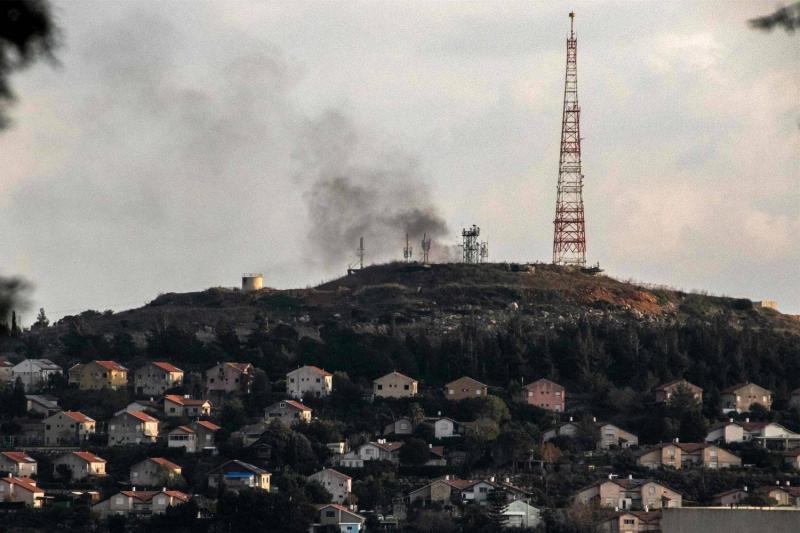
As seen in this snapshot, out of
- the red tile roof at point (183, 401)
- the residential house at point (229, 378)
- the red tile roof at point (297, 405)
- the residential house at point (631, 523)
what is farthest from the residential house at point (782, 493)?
the residential house at point (229, 378)

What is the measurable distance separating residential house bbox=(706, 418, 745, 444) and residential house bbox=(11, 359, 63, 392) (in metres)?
32.4

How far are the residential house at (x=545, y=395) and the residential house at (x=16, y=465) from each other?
72.2 ft

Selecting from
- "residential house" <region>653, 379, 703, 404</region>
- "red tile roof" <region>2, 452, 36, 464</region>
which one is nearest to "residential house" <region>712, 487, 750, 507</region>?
"residential house" <region>653, 379, 703, 404</region>

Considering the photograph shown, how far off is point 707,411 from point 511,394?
8.82m

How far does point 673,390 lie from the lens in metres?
90.8

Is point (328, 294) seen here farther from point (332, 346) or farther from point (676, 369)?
point (676, 369)

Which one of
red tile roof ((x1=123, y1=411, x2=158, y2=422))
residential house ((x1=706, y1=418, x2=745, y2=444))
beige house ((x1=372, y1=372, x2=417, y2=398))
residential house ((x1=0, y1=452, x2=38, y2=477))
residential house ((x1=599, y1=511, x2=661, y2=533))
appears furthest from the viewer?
beige house ((x1=372, y1=372, x2=417, y2=398))

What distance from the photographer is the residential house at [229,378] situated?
95000mm

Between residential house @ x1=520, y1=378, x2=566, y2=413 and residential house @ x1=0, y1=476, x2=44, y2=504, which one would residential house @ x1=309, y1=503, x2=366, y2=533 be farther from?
residential house @ x1=520, y1=378, x2=566, y2=413

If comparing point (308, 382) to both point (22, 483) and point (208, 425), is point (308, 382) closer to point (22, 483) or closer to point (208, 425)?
point (208, 425)

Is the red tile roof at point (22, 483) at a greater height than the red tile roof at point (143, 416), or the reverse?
the red tile roof at point (143, 416)

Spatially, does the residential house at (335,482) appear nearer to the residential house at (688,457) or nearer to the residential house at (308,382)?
the residential house at (688,457)

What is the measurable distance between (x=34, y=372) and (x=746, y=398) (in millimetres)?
34787

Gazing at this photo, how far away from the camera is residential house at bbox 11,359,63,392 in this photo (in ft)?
326
